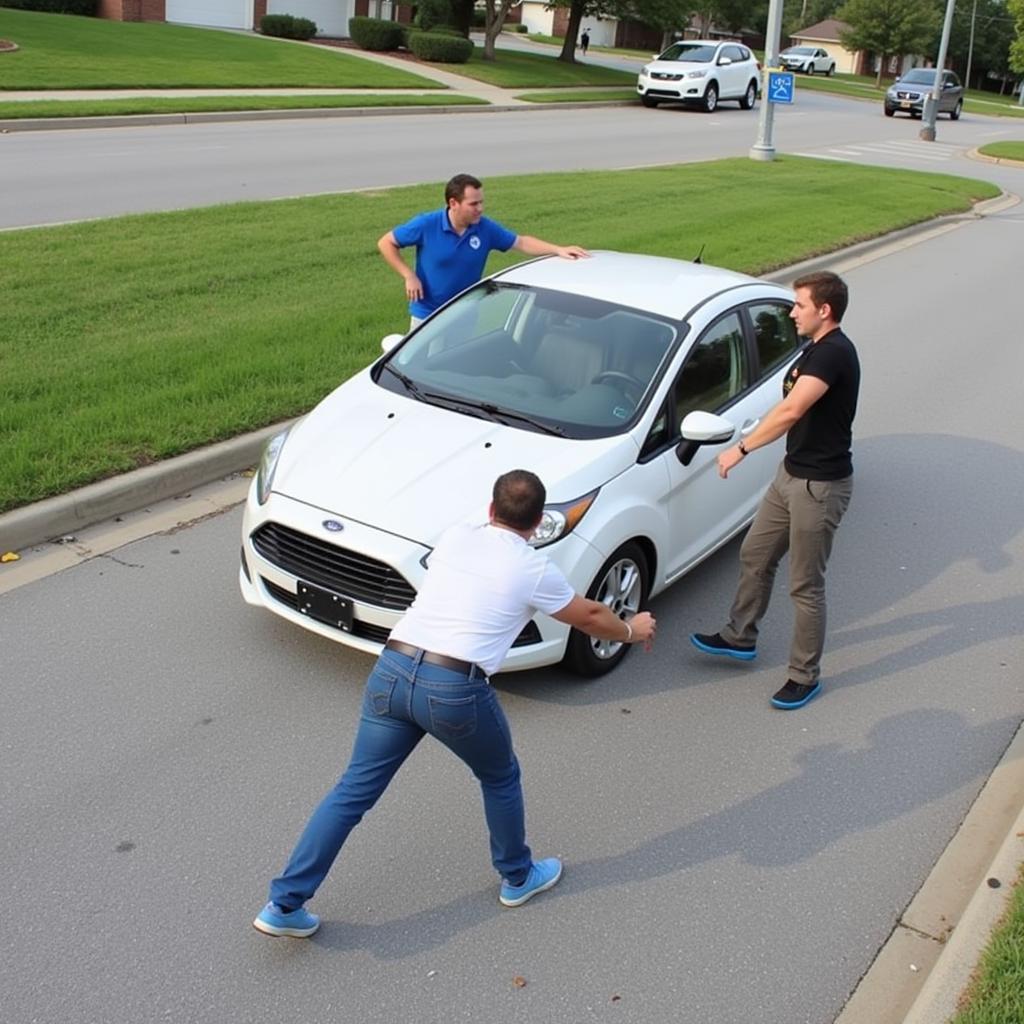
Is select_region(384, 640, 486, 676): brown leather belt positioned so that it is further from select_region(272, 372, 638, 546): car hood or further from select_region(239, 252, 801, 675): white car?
select_region(272, 372, 638, 546): car hood

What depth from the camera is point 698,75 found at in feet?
122

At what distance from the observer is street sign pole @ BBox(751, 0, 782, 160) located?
2278 centimetres

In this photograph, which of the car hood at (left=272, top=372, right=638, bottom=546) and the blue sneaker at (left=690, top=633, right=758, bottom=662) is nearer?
the car hood at (left=272, top=372, right=638, bottom=546)

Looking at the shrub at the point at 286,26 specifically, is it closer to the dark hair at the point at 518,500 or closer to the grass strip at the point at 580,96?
the grass strip at the point at 580,96

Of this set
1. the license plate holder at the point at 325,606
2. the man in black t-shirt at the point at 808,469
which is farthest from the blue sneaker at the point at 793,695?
the license plate holder at the point at 325,606

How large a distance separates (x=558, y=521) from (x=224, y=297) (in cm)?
602

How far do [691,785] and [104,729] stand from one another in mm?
2304

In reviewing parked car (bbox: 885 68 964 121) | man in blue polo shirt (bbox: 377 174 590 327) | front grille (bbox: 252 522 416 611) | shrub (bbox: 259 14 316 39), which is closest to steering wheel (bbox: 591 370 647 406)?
man in blue polo shirt (bbox: 377 174 590 327)

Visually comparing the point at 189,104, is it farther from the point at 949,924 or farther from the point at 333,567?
the point at 949,924

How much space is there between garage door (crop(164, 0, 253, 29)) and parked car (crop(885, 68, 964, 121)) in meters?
24.7

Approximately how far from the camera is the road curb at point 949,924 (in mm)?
3598

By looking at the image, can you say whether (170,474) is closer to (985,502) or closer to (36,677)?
(36,677)

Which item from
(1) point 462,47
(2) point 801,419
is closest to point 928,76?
(1) point 462,47

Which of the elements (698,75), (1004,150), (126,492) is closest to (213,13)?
(698,75)
